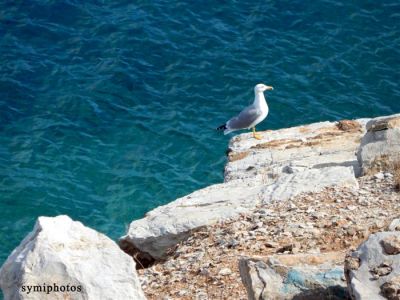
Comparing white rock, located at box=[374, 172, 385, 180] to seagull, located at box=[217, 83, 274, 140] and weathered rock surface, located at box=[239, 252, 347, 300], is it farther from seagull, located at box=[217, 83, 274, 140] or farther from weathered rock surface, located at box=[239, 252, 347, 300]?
seagull, located at box=[217, 83, 274, 140]

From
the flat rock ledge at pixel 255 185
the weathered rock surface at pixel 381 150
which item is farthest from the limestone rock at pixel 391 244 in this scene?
the weathered rock surface at pixel 381 150

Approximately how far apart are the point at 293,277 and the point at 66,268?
6.28 feet

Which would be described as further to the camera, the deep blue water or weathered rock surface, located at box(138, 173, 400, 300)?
the deep blue water

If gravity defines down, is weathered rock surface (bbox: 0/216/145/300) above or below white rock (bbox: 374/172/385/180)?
below

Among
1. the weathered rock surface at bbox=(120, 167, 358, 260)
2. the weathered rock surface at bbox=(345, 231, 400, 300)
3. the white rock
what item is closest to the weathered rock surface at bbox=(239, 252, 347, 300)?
the weathered rock surface at bbox=(345, 231, 400, 300)

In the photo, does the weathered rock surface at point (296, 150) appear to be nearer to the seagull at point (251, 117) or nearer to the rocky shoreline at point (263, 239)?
the rocky shoreline at point (263, 239)

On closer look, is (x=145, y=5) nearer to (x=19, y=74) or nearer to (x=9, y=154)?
(x=19, y=74)

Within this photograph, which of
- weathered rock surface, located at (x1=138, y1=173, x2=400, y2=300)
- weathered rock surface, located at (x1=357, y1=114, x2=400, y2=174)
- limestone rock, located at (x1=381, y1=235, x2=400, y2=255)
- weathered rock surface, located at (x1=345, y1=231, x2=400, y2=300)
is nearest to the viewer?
weathered rock surface, located at (x1=345, y1=231, x2=400, y2=300)

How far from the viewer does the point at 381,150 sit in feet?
35.6

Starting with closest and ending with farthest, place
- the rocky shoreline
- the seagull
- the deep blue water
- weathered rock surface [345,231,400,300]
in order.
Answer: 1. weathered rock surface [345,231,400,300]
2. the rocky shoreline
3. the deep blue water
4. the seagull

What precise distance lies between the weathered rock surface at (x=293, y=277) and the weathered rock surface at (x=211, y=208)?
2.87 metres

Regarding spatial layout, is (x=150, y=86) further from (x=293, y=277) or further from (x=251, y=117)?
(x=293, y=277)

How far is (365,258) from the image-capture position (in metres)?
6.77

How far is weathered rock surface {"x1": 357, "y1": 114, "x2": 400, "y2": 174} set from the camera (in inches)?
426
